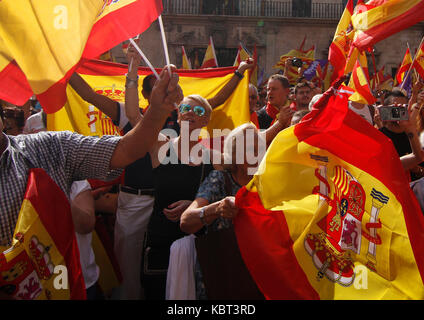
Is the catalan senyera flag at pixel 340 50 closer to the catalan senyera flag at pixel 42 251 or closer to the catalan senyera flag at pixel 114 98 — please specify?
the catalan senyera flag at pixel 114 98

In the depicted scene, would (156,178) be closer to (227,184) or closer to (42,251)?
(227,184)

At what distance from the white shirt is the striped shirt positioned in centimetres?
85

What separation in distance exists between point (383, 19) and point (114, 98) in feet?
8.94

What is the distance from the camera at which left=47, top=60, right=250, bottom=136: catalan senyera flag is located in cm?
451

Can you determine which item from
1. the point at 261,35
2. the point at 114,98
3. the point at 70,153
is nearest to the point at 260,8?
the point at 261,35

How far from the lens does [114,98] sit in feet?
15.9

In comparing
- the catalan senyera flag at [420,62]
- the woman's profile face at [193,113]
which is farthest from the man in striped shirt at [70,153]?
the catalan senyera flag at [420,62]

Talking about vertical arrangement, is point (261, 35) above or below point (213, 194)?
above

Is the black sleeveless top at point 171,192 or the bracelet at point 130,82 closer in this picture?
the black sleeveless top at point 171,192

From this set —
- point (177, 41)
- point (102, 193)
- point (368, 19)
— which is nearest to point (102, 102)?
point (102, 193)

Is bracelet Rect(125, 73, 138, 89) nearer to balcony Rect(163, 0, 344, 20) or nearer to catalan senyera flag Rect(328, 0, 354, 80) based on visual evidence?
catalan senyera flag Rect(328, 0, 354, 80)

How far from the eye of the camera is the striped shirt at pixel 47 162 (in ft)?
6.48

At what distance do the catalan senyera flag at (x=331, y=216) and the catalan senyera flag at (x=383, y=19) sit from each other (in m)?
2.50

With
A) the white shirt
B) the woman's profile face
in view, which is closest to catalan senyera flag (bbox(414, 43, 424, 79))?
the woman's profile face
